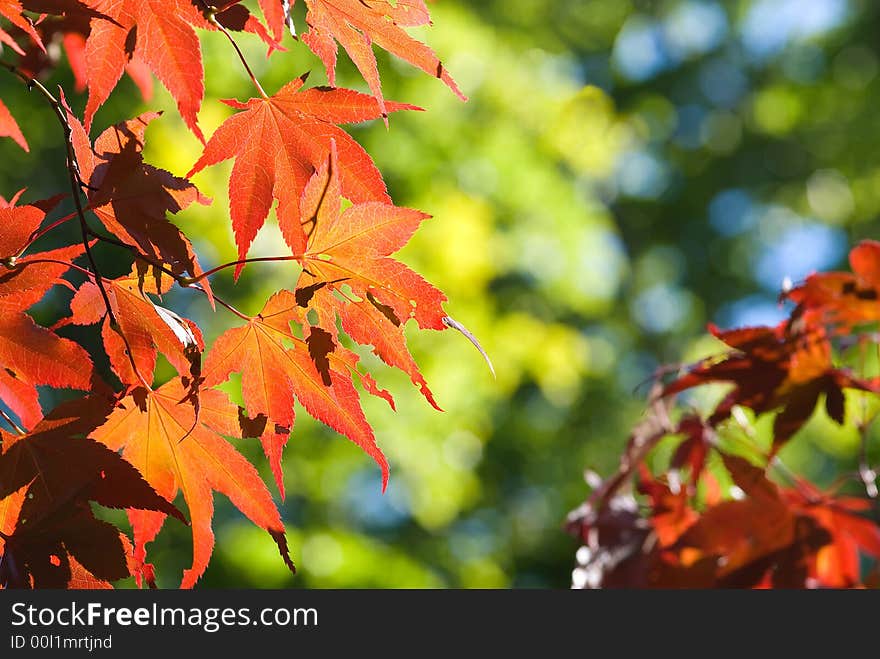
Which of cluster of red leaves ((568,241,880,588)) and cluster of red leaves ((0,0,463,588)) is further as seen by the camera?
cluster of red leaves ((568,241,880,588))

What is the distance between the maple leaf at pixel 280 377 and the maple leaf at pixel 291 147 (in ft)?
0.28

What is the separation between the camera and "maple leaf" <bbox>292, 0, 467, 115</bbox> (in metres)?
0.73

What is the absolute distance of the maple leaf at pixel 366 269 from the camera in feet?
2.27

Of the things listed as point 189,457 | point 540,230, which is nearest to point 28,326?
point 189,457

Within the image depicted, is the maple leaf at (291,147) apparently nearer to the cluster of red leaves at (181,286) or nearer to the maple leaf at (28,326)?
the cluster of red leaves at (181,286)

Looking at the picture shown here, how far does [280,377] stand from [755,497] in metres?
0.68

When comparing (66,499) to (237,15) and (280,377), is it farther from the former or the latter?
(237,15)

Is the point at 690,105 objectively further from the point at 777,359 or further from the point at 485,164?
the point at 777,359

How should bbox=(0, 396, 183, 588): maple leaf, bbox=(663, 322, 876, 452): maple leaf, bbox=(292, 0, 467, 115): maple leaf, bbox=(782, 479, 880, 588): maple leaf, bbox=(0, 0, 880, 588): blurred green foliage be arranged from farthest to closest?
1. bbox=(0, 0, 880, 588): blurred green foliage
2. bbox=(782, 479, 880, 588): maple leaf
3. bbox=(663, 322, 876, 452): maple leaf
4. bbox=(292, 0, 467, 115): maple leaf
5. bbox=(0, 396, 183, 588): maple leaf

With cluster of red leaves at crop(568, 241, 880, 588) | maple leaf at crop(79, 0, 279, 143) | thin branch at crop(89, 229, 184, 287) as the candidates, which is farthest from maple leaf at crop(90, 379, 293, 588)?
cluster of red leaves at crop(568, 241, 880, 588)

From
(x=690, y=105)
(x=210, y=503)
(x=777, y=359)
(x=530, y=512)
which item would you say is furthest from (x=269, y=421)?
(x=690, y=105)

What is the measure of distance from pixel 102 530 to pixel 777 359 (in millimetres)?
809

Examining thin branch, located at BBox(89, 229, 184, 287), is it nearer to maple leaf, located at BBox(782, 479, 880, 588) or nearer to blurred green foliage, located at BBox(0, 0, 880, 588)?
maple leaf, located at BBox(782, 479, 880, 588)

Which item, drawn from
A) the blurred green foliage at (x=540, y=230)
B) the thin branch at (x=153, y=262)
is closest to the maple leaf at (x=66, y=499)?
the thin branch at (x=153, y=262)
